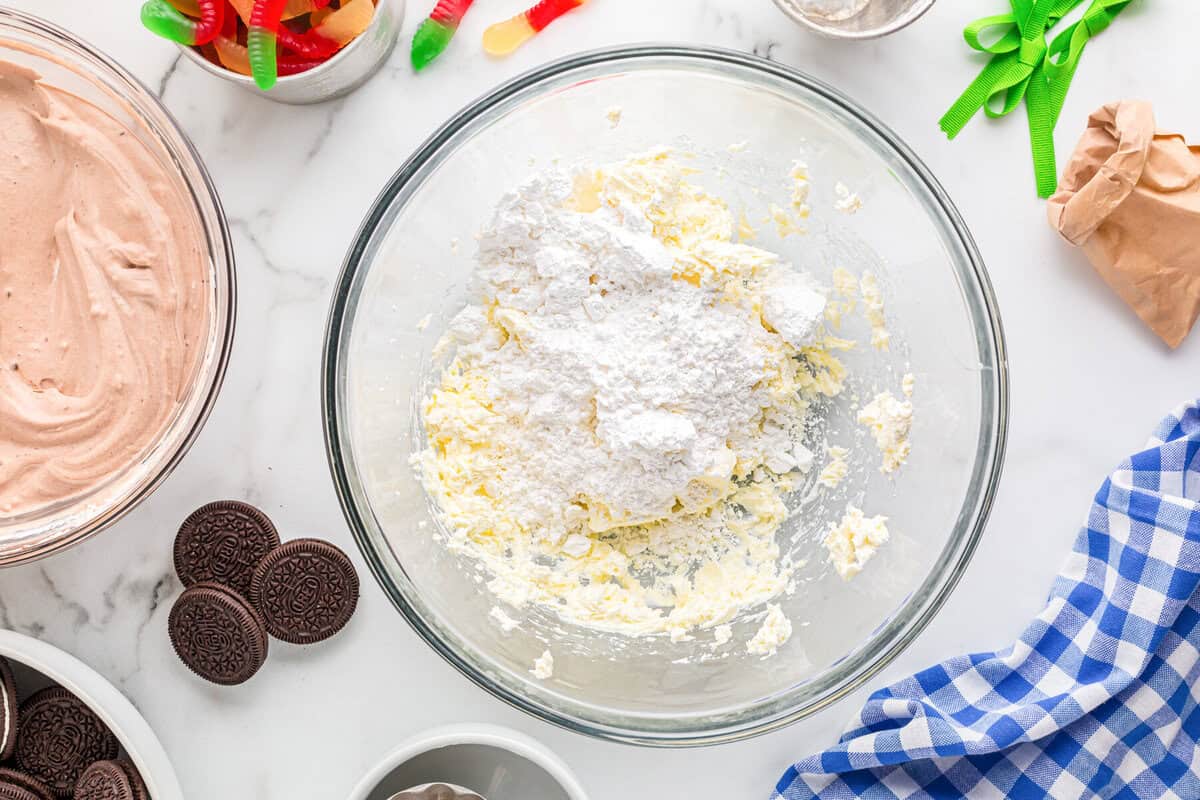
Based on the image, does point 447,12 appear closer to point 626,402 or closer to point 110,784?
point 626,402

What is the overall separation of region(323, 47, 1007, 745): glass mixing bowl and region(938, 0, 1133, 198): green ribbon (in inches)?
12.9

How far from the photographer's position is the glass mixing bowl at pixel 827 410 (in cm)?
155

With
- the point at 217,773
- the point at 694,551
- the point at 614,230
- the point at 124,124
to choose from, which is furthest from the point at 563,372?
the point at 217,773

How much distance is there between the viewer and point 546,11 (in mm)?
1739

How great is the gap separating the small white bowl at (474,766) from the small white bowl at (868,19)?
131 cm

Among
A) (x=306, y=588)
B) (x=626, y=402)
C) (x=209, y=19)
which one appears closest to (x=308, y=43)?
(x=209, y=19)

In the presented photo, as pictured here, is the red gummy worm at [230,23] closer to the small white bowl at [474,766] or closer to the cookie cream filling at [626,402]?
the cookie cream filling at [626,402]

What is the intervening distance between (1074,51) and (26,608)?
84.0 inches

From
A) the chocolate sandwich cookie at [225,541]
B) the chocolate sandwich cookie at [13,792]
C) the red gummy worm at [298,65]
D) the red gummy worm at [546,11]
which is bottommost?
the chocolate sandwich cookie at [13,792]

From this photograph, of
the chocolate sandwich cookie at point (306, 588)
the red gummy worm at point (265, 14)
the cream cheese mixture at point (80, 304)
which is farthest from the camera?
the chocolate sandwich cookie at point (306, 588)

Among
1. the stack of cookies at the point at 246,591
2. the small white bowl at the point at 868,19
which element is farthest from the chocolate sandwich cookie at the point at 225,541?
the small white bowl at the point at 868,19

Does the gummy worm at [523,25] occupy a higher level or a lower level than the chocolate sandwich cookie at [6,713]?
higher

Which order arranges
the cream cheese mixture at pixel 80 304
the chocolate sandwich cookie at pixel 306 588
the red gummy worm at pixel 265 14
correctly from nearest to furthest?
the red gummy worm at pixel 265 14 → the cream cheese mixture at pixel 80 304 → the chocolate sandwich cookie at pixel 306 588

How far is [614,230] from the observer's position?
1575 millimetres
